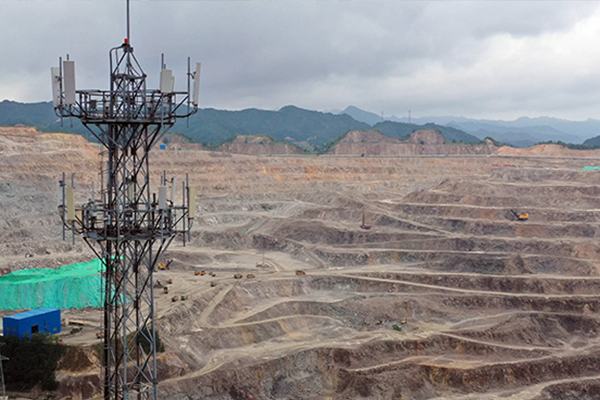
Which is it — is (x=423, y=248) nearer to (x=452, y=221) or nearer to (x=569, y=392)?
(x=452, y=221)

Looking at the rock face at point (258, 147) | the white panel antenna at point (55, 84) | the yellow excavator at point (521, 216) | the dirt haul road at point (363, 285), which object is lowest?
the dirt haul road at point (363, 285)

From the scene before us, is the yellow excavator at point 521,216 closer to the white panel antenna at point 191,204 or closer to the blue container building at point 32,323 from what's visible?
the blue container building at point 32,323

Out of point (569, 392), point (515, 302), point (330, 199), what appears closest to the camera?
point (569, 392)

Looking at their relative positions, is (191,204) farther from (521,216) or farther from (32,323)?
(521,216)

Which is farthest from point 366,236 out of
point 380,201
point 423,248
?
point 380,201

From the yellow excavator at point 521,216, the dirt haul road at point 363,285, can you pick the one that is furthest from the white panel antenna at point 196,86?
the yellow excavator at point 521,216

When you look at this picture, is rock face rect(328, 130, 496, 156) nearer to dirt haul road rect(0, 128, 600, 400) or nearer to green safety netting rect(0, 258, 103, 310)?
dirt haul road rect(0, 128, 600, 400)
